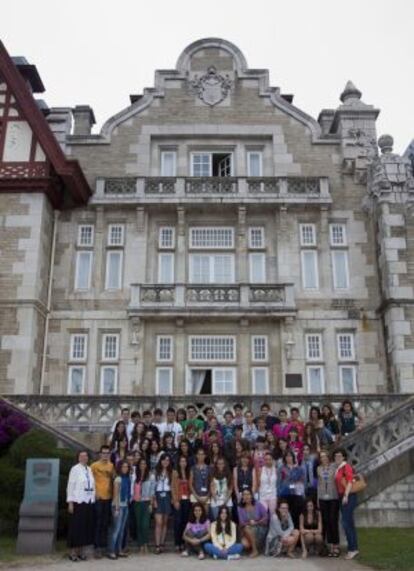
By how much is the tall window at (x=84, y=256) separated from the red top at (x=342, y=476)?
44.1 feet

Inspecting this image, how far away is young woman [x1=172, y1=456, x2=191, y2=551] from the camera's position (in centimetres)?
987

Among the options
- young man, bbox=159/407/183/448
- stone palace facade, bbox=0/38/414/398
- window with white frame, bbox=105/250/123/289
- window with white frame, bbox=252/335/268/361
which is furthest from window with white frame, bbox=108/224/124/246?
young man, bbox=159/407/183/448

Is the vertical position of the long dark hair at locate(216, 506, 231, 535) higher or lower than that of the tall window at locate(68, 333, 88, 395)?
lower

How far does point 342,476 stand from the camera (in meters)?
9.70

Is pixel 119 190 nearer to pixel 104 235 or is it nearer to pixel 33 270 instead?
pixel 104 235

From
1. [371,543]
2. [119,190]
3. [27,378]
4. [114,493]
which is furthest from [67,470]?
[119,190]

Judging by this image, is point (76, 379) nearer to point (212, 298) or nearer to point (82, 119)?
point (212, 298)

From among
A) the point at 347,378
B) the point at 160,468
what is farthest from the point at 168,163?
the point at 160,468

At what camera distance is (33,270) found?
1958 cm

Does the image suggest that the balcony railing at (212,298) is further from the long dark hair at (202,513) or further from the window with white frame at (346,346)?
the long dark hair at (202,513)

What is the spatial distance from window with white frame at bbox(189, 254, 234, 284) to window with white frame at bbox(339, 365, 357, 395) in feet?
16.6

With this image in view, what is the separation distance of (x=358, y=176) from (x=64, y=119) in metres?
11.8

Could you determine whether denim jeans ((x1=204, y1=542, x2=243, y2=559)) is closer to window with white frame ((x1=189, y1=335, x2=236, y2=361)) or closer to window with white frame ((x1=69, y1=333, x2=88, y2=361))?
window with white frame ((x1=189, y1=335, x2=236, y2=361))

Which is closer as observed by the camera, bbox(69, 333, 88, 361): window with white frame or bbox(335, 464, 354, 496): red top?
bbox(335, 464, 354, 496): red top
